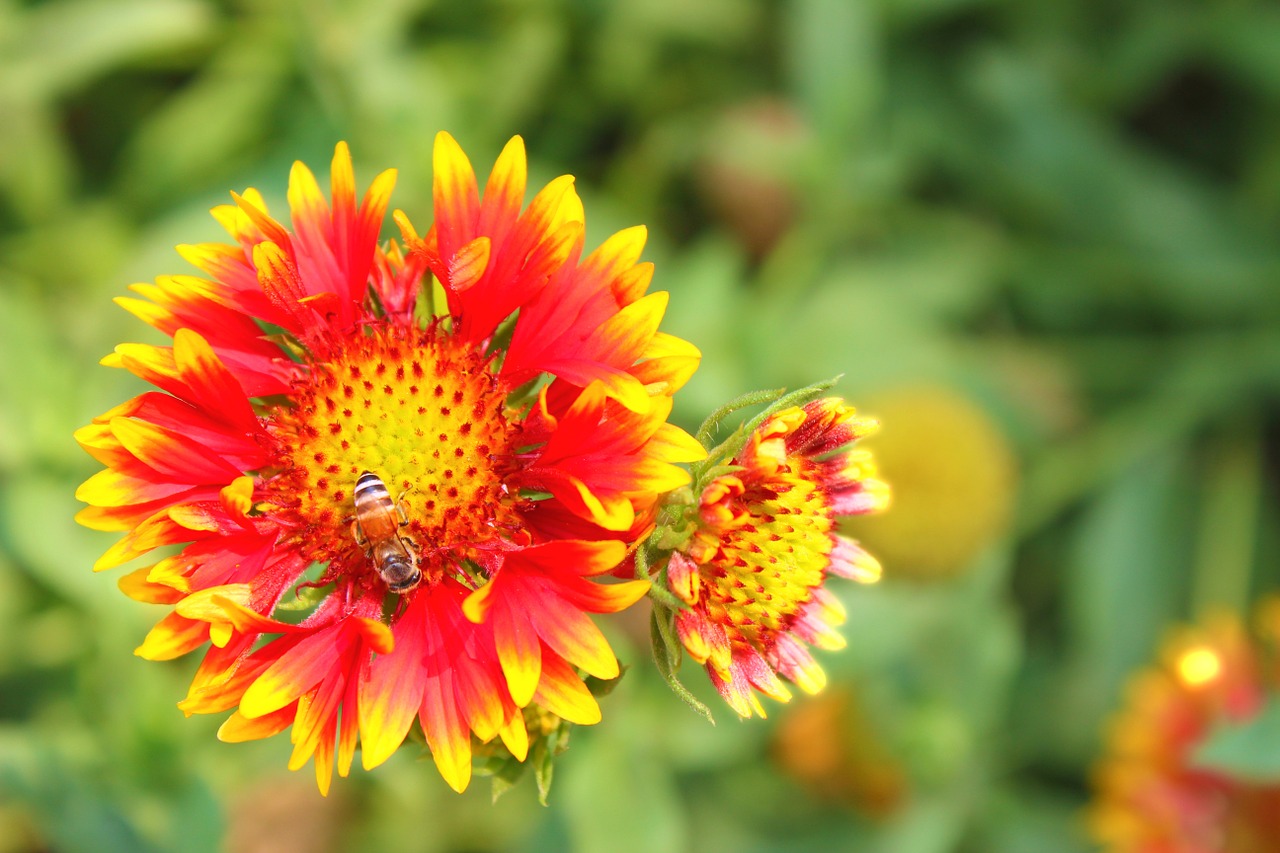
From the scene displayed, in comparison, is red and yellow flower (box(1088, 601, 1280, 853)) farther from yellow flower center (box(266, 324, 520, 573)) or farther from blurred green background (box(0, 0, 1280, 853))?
yellow flower center (box(266, 324, 520, 573))

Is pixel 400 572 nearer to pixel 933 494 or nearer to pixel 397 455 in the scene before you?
pixel 397 455

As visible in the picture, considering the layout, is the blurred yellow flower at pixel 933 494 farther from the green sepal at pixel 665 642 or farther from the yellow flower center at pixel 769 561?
the green sepal at pixel 665 642

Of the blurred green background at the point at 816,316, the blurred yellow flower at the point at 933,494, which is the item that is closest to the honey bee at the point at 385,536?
the blurred green background at the point at 816,316

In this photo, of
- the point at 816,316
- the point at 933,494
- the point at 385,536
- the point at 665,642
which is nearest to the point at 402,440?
the point at 385,536

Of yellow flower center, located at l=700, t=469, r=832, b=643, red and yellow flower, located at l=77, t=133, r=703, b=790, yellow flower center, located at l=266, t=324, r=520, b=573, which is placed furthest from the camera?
yellow flower center, located at l=266, t=324, r=520, b=573

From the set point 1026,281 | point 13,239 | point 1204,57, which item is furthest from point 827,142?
point 13,239

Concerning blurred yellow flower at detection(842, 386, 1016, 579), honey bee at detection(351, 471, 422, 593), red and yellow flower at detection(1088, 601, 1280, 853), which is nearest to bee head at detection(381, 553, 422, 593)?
honey bee at detection(351, 471, 422, 593)
